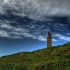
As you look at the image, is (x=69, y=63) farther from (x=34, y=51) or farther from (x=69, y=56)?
(x=34, y=51)

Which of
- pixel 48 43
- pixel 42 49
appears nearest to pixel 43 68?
pixel 42 49

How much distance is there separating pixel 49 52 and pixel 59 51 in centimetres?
405

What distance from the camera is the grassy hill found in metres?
50.4

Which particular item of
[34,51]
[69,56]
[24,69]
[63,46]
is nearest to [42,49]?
[34,51]

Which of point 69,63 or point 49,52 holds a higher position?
point 49,52

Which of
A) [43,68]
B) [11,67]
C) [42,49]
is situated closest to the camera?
[43,68]

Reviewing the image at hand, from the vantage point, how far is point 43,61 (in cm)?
5878

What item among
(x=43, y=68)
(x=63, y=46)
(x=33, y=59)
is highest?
(x=63, y=46)

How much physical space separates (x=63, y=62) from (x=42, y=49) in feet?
82.3

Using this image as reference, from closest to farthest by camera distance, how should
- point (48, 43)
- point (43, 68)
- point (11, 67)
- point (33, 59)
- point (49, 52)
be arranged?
point (43, 68) → point (11, 67) → point (33, 59) → point (49, 52) → point (48, 43)

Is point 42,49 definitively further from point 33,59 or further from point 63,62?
point 63,62

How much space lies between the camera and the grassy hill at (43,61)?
A: 165ft

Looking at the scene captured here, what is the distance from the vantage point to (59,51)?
67.4 m

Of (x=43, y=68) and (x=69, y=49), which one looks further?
(x=69, y=49)
